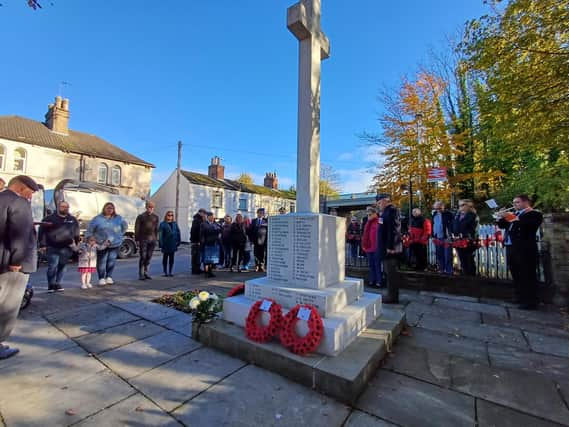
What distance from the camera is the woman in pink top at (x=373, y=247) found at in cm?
585

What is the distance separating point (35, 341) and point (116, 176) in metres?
21.9

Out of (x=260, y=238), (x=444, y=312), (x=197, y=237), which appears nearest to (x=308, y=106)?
(x=444, y=312)

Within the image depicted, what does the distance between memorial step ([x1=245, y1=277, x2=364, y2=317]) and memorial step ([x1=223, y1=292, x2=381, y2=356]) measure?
0.07 meters

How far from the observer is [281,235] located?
331 cm

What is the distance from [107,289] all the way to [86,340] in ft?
8.25

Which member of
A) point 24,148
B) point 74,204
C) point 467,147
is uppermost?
point 24,148

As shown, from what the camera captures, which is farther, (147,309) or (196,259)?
(196,259)

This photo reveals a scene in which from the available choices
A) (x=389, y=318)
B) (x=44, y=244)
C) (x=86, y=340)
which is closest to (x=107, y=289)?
(x=44, y=244)

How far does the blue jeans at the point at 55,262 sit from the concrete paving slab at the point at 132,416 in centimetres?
424

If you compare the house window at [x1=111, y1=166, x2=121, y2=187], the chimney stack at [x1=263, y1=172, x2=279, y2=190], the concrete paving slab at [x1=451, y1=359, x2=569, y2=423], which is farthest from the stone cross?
the chimney stack at [x1=263, y1=172, x2=279, y2=190]

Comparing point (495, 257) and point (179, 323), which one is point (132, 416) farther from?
point (495, 257)

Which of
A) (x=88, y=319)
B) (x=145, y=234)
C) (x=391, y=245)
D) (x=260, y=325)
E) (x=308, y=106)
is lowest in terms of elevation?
(x=88, y=319)

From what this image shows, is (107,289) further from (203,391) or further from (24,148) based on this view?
(24,148)

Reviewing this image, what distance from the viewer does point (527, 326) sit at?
365 cm
